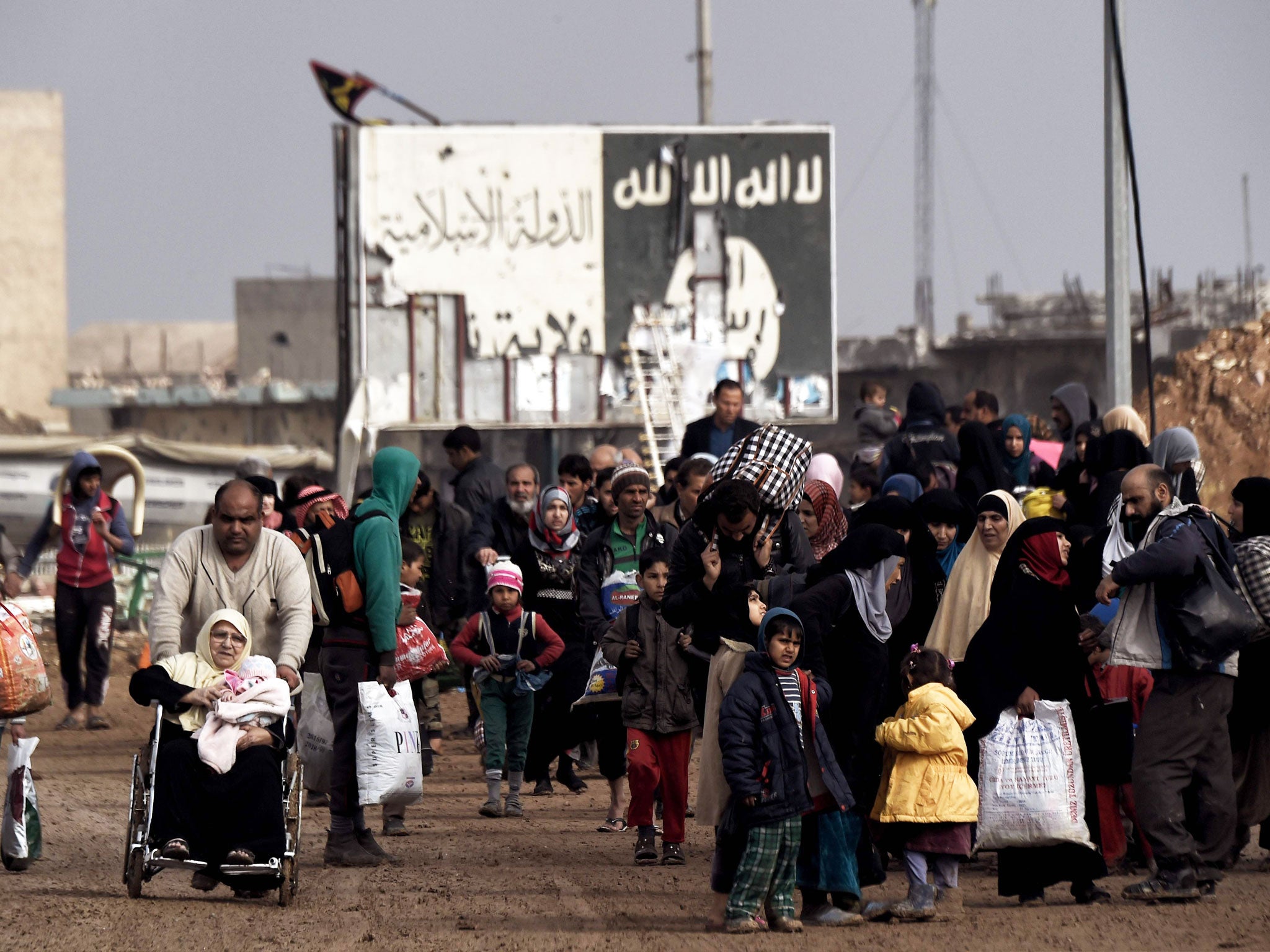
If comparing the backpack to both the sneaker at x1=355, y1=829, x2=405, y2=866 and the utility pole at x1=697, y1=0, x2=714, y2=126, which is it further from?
the utility pole at x1=697, y1=0, x2=714, y2=126

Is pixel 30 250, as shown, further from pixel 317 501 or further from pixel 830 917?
pixel 830 917

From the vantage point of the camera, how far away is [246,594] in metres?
7.59

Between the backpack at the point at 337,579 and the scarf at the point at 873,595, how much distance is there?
91.5 inches

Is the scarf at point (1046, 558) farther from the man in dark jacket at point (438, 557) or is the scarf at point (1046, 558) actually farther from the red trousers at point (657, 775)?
the man in dark jacket at point (438, 557)

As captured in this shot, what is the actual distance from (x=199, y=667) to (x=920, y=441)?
594 cm

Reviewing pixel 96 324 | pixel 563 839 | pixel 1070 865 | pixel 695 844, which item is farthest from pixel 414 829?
pixel 96 324

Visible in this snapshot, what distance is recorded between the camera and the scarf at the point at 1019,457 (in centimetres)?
1209

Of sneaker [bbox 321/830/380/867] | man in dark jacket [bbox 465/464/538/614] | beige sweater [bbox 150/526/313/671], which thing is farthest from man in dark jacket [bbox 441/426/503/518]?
beige sweater [bbox 150/526/313/671]

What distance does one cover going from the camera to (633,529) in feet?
31.4

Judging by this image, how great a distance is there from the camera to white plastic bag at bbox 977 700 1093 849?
706cm

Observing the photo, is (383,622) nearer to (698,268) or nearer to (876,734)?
(876,734)

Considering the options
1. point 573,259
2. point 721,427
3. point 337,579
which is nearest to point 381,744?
point 337,579

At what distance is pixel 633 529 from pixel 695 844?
1.69 metres

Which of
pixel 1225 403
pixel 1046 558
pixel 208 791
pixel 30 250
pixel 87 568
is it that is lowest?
pixel 208 791
